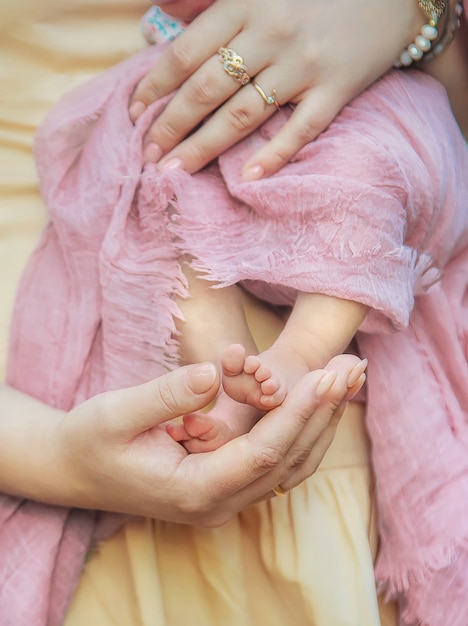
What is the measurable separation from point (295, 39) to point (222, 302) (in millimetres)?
329

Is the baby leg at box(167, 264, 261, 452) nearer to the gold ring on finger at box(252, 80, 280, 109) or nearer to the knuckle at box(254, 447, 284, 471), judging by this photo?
the knuckle at box(254, 447, 284, 471)

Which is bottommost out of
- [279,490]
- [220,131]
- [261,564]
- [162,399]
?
[261,564]

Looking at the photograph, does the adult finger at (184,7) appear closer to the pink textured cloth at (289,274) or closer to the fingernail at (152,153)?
the pink textured cloth at (289,274)

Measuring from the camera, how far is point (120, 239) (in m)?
0.83

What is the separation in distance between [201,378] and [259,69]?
1.42 feet

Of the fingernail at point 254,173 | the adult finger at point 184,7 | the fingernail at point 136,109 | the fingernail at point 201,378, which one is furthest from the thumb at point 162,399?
the adult finger at point 184,7

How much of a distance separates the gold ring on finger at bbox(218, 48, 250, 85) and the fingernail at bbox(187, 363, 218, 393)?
0.40 metres

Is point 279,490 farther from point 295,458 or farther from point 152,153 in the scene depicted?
point 152,153

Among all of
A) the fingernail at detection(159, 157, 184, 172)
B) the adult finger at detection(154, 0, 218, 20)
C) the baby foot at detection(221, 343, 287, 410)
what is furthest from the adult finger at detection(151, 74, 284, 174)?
the baby foot at detection(221, 343, 287, 410)

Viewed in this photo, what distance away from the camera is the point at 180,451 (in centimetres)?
68

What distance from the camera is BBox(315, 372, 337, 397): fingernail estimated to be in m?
0.64

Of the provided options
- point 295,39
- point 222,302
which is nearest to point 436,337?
point 222,302

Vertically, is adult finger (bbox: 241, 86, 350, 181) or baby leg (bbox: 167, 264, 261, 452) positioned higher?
adult finger (bbox: 241, 86, 350, 181)

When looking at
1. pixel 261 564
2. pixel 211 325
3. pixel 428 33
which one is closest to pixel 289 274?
pixel 211 325
